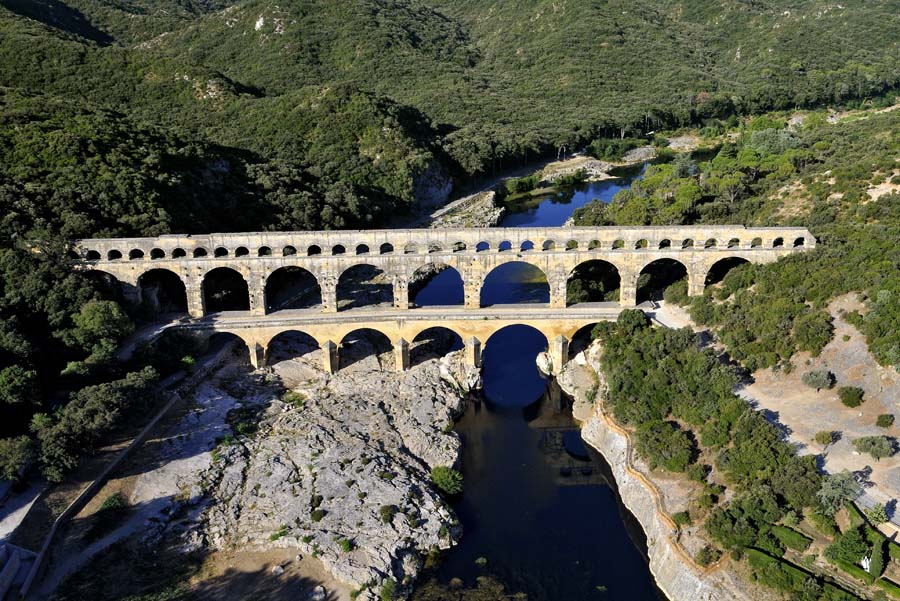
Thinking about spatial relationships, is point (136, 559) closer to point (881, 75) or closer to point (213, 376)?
point (213, 376)

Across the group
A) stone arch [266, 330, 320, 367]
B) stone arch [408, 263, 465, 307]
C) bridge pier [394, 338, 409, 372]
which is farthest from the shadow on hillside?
bridge pier [394, 338, 409, 372]

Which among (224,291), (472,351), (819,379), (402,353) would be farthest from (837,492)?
(224,291)

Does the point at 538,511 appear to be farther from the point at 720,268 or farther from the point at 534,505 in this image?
the point at 720,268

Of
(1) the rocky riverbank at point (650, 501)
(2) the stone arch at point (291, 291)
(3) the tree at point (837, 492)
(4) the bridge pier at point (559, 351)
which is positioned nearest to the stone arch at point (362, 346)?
(2) the stone arch at point (291, 291)

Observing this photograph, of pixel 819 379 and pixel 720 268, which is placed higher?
pixel 720 268

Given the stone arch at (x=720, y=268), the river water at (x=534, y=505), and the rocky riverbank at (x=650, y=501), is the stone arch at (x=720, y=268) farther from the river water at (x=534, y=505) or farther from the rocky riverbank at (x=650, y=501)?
the river water at (x=534, y=505)

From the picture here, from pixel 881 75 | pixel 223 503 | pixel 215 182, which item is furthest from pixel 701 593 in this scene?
pixel 881 75
